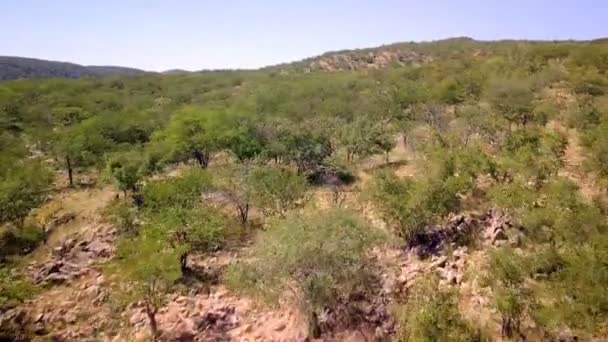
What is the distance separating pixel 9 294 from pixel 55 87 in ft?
195

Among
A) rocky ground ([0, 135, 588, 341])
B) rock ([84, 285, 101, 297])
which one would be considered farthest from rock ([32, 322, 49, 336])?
rock ([84, 285, 101, 297])

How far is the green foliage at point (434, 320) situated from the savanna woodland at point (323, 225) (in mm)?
71

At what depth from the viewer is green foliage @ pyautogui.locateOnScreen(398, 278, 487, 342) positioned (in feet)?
52.1

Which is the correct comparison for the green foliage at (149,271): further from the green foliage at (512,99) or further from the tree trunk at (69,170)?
the green foliage at (512,99)

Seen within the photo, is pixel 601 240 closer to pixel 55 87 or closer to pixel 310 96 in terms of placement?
pixel 310 96

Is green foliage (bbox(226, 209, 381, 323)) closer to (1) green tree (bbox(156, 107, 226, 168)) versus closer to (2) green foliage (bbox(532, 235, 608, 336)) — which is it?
(2) green foliage (bbox(532, 235, 608, 336))

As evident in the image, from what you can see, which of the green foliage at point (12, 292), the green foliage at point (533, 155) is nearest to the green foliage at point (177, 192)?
the green foliage at point (12, 292)

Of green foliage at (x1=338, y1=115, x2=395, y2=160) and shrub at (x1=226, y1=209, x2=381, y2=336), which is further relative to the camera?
green foliage at (x1=338, y1=115, x2=395, y2=160)

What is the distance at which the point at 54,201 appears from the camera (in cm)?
3641

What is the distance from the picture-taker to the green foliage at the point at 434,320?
15875 millimetres

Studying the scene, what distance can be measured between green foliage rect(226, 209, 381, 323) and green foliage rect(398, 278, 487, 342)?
2.69 meters

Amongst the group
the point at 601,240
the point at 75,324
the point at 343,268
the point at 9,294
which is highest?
the point at 601,240

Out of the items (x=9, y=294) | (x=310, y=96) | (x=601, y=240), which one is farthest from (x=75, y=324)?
(x=310, y=96)

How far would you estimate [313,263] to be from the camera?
19344 millimetres
